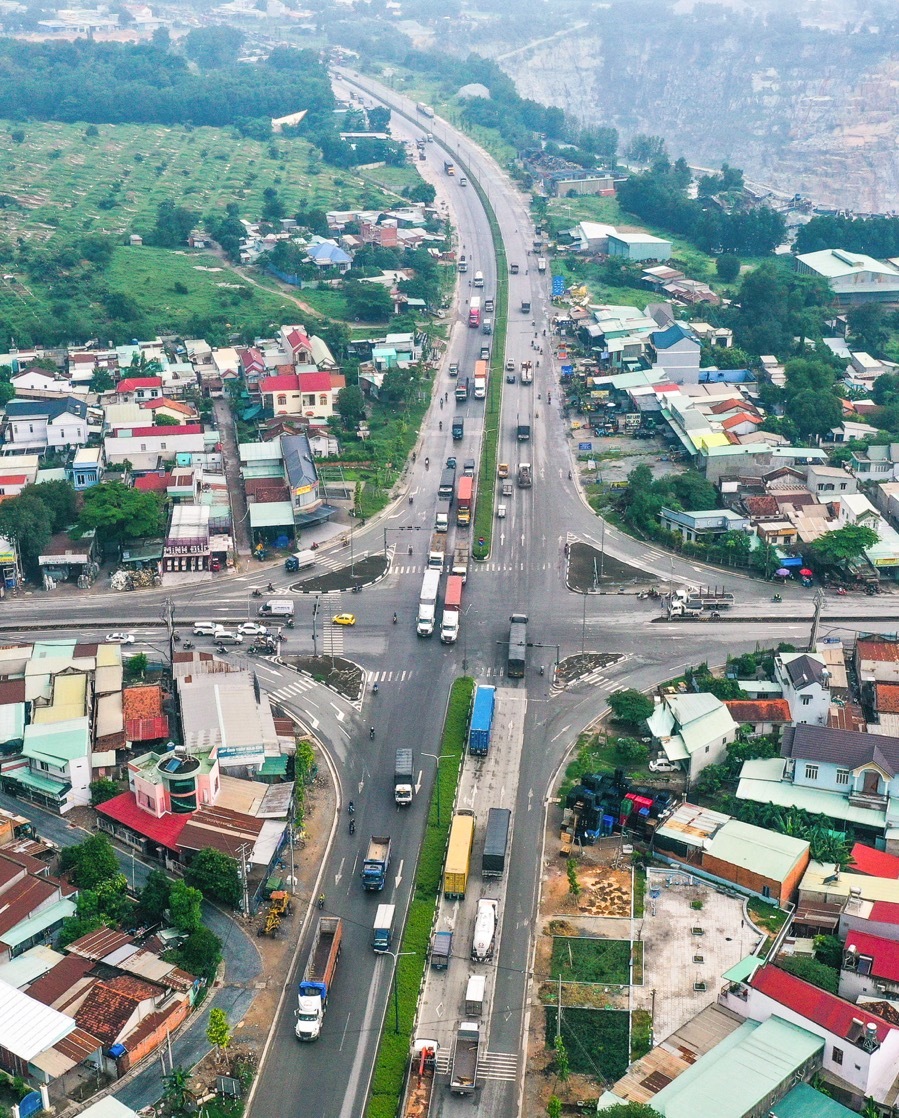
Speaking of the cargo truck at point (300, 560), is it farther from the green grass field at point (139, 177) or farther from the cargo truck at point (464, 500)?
the green grass field at point (139, 177)

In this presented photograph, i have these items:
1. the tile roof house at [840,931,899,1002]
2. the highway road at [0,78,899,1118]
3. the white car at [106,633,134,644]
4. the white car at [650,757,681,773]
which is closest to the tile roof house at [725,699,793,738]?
the white car at [650,757,681,773]

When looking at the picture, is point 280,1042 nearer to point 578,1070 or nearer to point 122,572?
point 578,1070

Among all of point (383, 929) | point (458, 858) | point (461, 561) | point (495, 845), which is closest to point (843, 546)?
point (461, 561)

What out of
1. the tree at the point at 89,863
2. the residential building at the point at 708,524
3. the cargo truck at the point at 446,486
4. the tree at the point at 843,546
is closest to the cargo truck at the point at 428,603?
the cargo truck at the point at 446,486

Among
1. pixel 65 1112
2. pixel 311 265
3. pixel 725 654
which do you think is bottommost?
pixel 65 1112

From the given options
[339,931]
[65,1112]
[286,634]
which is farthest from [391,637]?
[65,1112]

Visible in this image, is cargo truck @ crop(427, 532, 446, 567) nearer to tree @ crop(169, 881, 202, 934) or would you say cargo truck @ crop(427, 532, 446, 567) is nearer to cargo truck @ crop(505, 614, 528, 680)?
cargo truck @ crop(505, 614, 528, 680)
